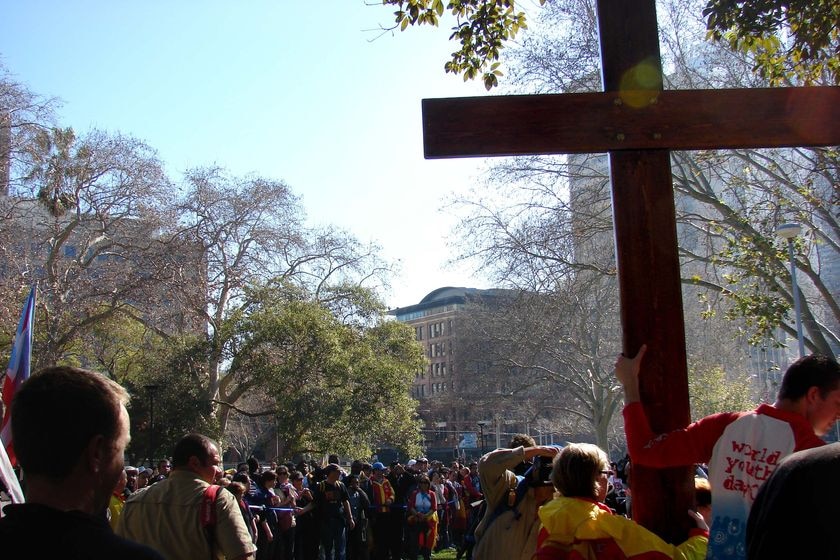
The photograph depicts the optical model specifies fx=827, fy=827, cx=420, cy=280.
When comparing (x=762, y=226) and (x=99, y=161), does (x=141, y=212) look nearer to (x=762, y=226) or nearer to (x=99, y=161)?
(x=99, y=161)

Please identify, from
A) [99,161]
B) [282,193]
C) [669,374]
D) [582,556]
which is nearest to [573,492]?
[582,556]

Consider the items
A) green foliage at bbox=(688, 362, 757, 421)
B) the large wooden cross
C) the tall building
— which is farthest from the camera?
the tall building

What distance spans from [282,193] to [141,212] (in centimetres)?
837

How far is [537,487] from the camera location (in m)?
4.63

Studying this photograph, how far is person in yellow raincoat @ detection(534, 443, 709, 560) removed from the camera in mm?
3137

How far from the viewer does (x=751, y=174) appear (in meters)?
21.2

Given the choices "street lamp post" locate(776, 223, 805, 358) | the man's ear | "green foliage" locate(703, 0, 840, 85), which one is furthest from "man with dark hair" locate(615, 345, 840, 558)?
"street lamp post" locate(776, 223, 805, 358)

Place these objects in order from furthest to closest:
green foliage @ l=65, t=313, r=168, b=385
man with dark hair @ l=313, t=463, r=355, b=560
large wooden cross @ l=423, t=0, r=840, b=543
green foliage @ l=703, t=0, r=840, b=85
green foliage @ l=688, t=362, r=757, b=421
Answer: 1. green foliage @ l=688, t=362, r=757, b=421
2. green foliage @ l=65, t=313, r=168, b=385
3. man with dark hair @ l=313, t=463, r=355, b=560
4. green foliage @ l=703, t=0, r=840, b=85
5. large wooden cross @ l=423, t=0, r=840, b=543

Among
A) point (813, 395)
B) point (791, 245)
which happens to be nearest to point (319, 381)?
point (791, 245)

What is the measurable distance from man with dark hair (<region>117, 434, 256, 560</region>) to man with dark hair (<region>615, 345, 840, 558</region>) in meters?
2.51

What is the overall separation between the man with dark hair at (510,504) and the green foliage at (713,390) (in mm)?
28868

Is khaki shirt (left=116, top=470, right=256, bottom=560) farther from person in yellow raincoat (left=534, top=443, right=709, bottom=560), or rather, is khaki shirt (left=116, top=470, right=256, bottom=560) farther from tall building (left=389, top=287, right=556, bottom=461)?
tall building (left=389, top=287, right=556, bottom=461)

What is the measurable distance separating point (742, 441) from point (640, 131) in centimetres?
134

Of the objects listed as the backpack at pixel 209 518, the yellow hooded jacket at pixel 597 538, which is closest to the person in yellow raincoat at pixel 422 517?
the backpack at pixel 209 518
